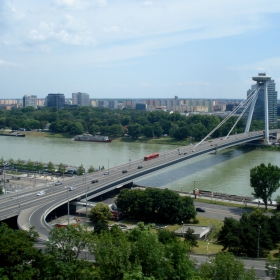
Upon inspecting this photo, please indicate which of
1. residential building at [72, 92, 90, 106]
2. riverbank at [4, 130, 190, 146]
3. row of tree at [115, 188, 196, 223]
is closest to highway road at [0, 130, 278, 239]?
row of tree at [115, 188, 196, 223]

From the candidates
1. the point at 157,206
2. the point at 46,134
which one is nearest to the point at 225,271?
the point at 157,206

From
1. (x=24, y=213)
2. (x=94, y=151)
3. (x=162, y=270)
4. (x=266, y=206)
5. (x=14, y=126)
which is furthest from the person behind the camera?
(x=14, y=126)

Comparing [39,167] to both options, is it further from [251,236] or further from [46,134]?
[46,134]

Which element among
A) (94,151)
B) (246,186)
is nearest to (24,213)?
(246,186)


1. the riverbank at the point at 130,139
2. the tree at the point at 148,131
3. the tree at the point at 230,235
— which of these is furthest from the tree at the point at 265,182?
the tree at the point at 148,131

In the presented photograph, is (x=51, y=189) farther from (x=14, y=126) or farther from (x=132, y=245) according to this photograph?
(x=14, y=126)

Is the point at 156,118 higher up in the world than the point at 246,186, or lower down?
higher up

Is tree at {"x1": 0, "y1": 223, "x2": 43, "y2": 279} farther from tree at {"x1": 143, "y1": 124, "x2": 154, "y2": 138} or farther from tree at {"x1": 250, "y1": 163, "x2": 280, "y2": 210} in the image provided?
tree at {"x1": 143, "y1": 124, "x2": 154, "y2": 138}
